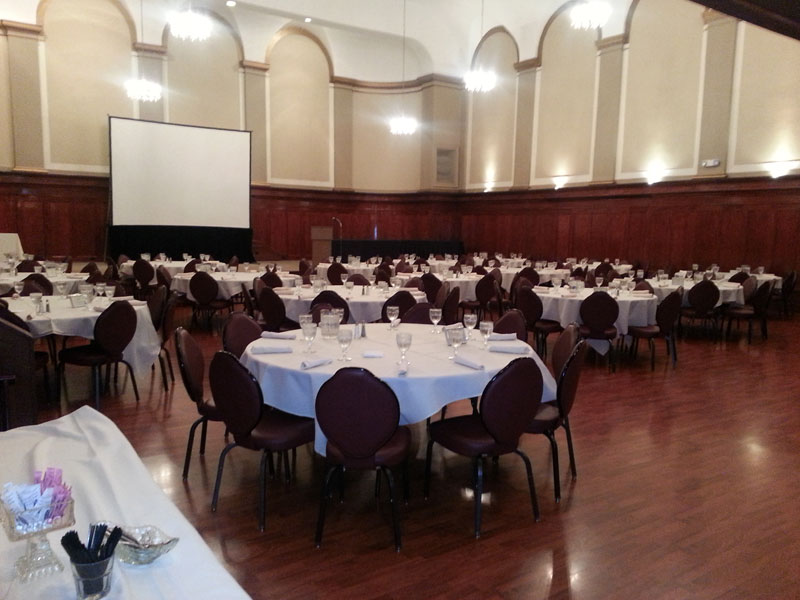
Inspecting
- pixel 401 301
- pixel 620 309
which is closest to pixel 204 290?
pixel 401 301

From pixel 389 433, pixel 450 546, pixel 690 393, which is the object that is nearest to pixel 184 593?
pixel 389 433

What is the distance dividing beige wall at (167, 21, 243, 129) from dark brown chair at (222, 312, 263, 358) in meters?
12.2

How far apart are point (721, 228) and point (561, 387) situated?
10.2 metres

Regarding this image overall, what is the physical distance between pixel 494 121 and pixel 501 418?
15.0 m

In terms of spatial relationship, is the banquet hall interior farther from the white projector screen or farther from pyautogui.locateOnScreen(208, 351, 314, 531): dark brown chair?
pyautogui.locateOnScreen(208, 351, 314, 531): dark brown chair

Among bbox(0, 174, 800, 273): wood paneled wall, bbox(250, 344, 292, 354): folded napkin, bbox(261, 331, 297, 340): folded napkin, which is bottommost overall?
bbox(250, 344, 292, 354): folded napkin

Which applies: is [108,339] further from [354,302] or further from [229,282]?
[229,282]

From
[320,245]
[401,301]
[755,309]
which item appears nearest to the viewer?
[401,301]

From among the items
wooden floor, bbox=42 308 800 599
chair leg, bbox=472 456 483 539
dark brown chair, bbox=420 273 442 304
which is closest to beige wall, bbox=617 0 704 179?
dark brown chair, bbox=420 273 442 304

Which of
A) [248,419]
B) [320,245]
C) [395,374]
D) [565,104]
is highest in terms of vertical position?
[565,104]

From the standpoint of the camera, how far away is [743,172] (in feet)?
37.1

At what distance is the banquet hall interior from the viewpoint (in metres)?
3.10

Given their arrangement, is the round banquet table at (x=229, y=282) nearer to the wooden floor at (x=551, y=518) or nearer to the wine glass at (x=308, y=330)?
the wooden floor at (x=551, y=518)

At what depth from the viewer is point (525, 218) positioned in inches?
627
